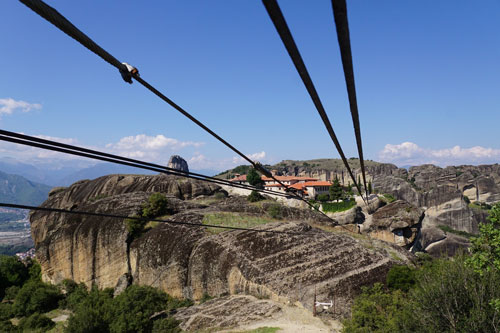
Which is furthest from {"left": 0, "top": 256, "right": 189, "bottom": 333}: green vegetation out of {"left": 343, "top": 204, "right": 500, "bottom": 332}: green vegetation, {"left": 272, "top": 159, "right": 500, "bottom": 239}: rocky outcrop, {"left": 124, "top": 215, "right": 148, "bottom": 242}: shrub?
{"left": 272, "top": 159, "right": 500, "bottom": 239}: rocky outcrop

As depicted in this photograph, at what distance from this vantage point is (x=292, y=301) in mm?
25953

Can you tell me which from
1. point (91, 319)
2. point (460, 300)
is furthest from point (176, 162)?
point (460, 300)

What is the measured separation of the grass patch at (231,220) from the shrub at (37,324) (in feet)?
71.8

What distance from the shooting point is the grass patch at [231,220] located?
3984 cm

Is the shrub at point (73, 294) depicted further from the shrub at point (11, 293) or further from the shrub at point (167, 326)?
the shrub at point (167, 326)

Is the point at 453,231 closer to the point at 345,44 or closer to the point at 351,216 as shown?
the point at 351,216

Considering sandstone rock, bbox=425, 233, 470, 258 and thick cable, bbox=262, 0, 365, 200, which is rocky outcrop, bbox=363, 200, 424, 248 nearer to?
sandstone rock, bbox=425, 233, 470, 258

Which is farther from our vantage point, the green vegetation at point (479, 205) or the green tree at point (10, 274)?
the green vegetation at point (479, 205)

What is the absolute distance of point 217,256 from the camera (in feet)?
109

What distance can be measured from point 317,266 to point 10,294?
5137cm

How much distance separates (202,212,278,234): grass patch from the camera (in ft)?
131

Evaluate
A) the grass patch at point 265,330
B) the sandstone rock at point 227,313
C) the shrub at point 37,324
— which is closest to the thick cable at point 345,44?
the grass patch at point 265,330

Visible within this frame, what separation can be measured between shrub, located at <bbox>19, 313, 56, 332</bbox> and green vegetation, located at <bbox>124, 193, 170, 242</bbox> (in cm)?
1284

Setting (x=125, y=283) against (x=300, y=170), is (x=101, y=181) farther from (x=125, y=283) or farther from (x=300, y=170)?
(x=300, y=170)
